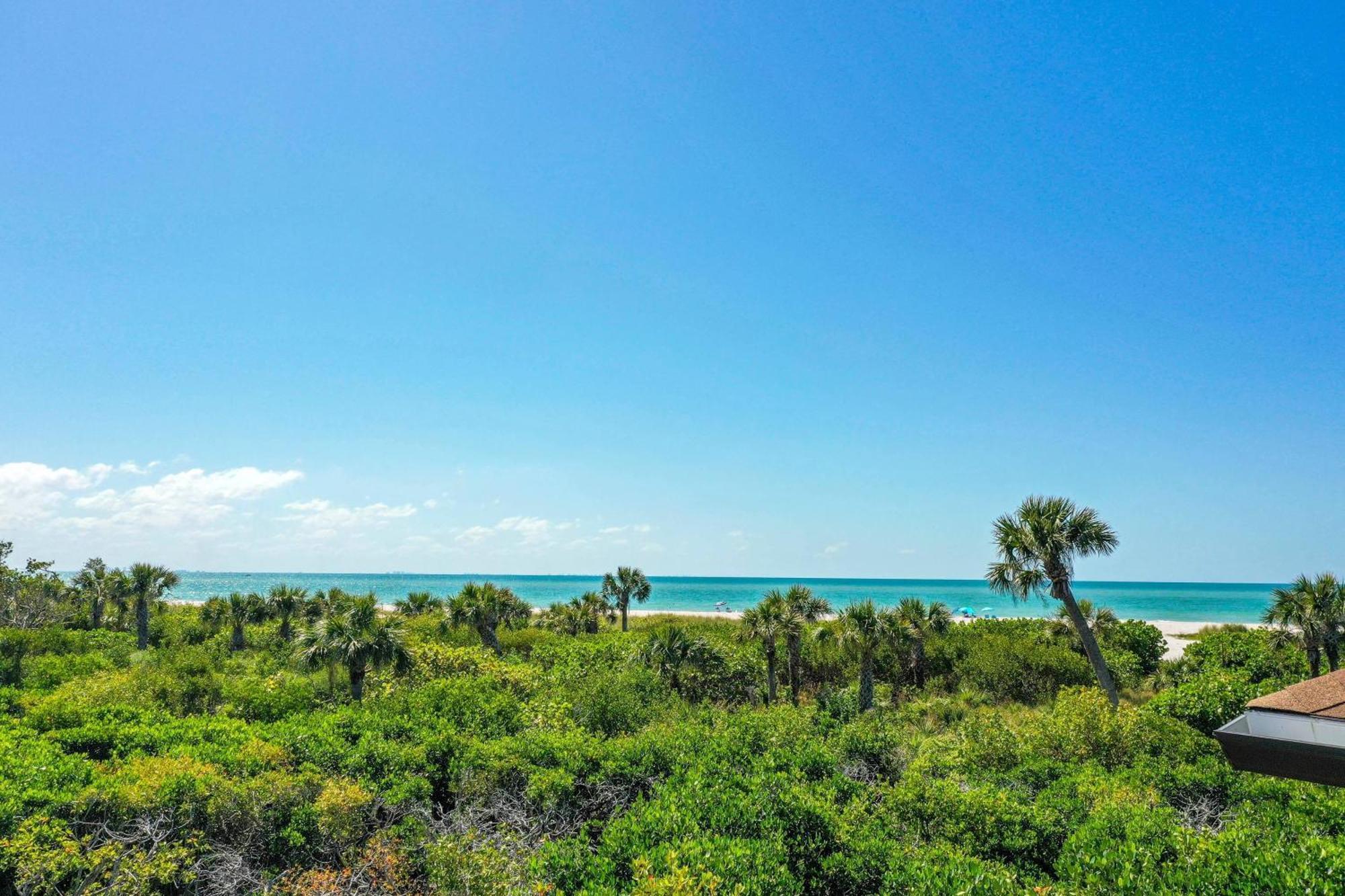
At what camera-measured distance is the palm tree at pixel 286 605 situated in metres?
47.3

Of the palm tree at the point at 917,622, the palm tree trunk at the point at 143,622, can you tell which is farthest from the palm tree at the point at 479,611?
the palm tree trunk at the point at 143,622

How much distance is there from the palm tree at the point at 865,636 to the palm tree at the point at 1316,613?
16678mm

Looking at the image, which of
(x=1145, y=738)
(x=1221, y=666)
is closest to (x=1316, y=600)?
(x=1221, y=666)

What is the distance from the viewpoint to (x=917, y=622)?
3288 cm

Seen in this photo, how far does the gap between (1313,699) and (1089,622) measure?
1488 inches

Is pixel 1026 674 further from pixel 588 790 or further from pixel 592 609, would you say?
pixel 592 609

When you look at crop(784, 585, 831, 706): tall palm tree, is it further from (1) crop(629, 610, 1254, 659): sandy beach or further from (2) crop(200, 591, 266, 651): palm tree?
(2) crop(200, 591, 266, 651): palm tree

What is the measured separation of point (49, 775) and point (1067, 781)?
70.8ft

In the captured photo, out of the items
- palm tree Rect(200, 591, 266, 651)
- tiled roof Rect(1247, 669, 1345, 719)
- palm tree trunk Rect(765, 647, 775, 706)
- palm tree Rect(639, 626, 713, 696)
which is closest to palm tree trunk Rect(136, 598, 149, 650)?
palm tree Rect(200, 591, 266, 651)

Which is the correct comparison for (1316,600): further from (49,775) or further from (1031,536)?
(49,775)

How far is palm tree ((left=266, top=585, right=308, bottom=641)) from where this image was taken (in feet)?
155

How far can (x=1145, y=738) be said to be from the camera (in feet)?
53.7

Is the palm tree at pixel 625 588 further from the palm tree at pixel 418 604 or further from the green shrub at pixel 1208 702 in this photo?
the green shrub at pixel 1208 702

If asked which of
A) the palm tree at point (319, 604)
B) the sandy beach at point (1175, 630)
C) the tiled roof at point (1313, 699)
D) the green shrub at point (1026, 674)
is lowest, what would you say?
the sandy beach at point (1175, 630)
